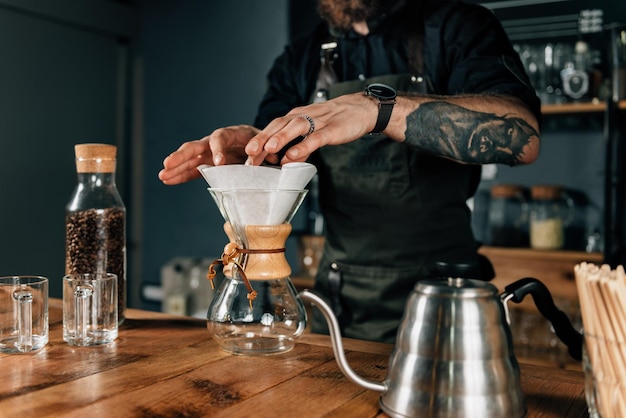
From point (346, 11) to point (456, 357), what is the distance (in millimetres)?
1313

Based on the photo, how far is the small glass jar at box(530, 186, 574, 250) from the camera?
110 inches

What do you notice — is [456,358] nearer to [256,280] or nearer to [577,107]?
[256,280]

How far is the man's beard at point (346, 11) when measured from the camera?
1.83m

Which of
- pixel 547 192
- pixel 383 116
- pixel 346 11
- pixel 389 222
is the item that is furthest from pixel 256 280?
pixel 547 192

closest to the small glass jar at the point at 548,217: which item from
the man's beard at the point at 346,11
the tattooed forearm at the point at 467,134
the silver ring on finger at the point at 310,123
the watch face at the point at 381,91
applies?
the man's beard at the point at 346,11

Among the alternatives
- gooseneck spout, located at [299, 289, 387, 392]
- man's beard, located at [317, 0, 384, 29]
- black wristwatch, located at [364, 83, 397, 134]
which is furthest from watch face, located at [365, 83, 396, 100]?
man's beard, located at [317, 0, 384, 29]

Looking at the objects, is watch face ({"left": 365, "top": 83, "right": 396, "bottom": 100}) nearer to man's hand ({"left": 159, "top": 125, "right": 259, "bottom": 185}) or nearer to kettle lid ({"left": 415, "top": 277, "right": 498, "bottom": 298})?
man's hand ({"left": 159, "top": 125, "right": 259, "bottom": 185})

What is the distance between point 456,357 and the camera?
77cm

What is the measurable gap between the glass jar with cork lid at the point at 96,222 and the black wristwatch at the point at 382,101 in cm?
55

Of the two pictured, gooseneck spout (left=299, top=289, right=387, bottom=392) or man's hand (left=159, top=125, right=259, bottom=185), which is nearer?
gooseneck spout (left=299, top=289, right=387, bottom=392)

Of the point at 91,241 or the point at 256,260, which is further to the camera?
the point at 91,241

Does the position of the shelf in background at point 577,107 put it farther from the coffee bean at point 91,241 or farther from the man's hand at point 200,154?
the coffee bean at point 91,241

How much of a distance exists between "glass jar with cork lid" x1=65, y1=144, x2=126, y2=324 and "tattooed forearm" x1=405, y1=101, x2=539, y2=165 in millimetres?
617

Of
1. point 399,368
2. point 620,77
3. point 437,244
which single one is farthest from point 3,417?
point 620,77
